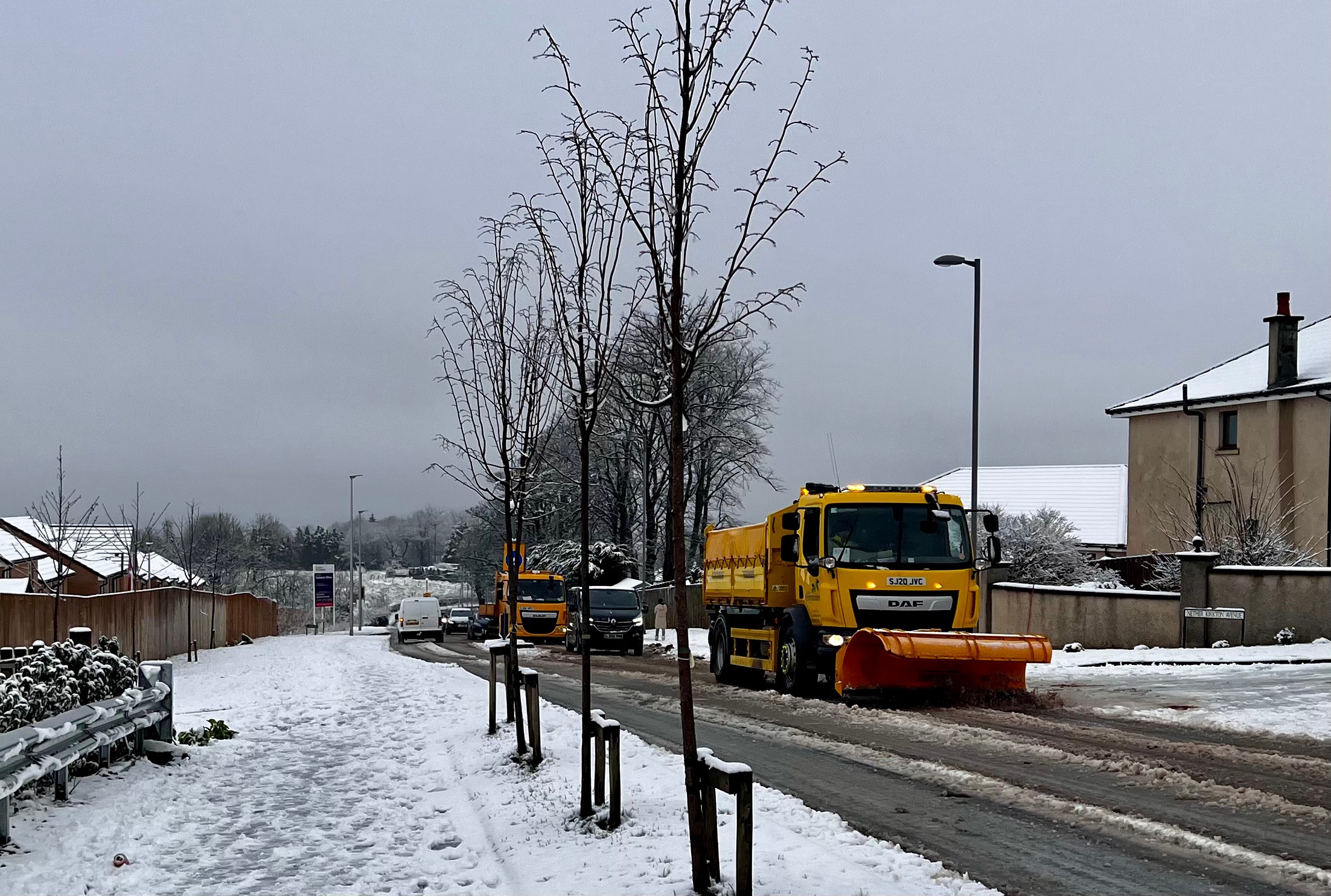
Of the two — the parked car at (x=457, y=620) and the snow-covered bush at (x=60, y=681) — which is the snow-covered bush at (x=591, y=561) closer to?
the parked car at (x=457, y=620)

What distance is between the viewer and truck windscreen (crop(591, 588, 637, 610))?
37.4 m

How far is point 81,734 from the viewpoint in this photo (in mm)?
10062

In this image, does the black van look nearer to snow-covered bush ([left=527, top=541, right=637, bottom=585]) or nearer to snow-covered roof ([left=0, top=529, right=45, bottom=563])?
snow-covered bush ([left=527, top=541, right=637, bottom=585])

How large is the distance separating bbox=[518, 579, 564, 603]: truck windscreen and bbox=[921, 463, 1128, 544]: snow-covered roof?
61.7ft

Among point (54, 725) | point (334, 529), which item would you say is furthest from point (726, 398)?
point (334, 529)

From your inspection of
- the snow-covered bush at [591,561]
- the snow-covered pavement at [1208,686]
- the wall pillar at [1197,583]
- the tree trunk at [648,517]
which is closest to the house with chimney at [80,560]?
the snow-covered bush at [591,561]

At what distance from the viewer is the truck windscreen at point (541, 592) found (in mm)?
42406

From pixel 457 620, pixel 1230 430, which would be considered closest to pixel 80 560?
pixel 457 620

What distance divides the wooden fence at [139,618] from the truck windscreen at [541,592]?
1064 centimetres

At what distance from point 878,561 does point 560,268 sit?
27.0ft

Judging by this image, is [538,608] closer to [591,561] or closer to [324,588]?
[591,561]

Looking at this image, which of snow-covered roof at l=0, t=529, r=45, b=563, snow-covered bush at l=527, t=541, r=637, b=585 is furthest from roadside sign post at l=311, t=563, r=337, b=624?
snow-covered roof at l=0, t=529, r=45, b=563

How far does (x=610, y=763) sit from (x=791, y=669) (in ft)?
36.2

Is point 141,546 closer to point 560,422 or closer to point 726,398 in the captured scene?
point 726,398
